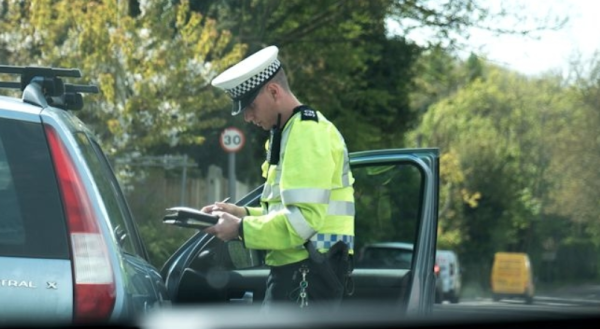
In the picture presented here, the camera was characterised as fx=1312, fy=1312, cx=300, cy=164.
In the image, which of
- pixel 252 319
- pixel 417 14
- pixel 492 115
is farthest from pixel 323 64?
pixel 492 115

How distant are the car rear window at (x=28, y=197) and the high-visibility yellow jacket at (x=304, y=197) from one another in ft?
2.61

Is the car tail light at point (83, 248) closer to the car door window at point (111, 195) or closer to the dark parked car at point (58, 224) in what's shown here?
the dark parked car at point (58, 224)

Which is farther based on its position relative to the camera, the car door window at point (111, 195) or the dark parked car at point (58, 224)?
the car door window at point (111, 195)

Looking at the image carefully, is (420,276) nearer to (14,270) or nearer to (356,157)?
(356,157)

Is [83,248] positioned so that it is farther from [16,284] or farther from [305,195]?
[305,195]

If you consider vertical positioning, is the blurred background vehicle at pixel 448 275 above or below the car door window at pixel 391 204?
below

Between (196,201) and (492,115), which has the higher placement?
(492,115)

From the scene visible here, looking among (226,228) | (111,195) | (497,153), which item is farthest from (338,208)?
(497,153)

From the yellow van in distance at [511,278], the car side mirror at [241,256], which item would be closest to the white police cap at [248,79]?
the car side mirror at [241,256]

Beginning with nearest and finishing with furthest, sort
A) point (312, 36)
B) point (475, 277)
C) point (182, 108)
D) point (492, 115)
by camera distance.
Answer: point (182, 108)
point (312, 36)
point (475, 277)
point (492, 115)

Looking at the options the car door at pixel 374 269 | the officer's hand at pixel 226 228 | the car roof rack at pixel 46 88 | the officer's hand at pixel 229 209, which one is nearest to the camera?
the car roof rack at pixel 46 88

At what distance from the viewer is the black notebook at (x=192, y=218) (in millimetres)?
4441

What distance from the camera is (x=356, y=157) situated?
18.8 feet

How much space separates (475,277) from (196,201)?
37.4 m
